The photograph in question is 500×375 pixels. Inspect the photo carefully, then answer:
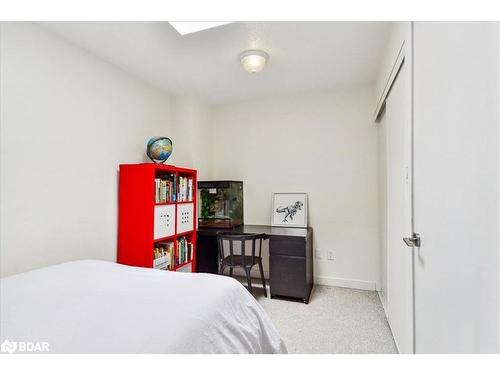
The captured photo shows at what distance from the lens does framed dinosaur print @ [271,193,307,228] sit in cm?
300

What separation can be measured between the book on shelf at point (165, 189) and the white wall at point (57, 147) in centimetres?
41

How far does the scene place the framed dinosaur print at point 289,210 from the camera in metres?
3.00

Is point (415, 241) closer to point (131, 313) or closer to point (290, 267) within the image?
point (131, 313)

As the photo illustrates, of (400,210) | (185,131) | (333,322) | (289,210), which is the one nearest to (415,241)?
(400,210)

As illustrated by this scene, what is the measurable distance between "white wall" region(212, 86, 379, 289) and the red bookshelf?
3.79 ft

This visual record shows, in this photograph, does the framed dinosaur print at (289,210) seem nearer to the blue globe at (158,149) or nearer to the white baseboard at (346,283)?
the white baseboard at (346,283)

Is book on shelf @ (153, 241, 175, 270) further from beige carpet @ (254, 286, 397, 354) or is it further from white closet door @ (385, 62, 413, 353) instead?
white closet door @ (385, 62, 413, 353)

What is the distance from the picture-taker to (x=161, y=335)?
0.83m

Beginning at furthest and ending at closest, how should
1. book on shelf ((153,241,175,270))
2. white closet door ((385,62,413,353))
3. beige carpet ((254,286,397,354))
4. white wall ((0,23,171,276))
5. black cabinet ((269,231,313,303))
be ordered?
black cabinet ((269,231,313,303)), book on shelf ((153,241,175,270)), beige carpet ((254,286,397,354)), white wall ((0,23,171,276)), white closet door ((385,62,413,353))

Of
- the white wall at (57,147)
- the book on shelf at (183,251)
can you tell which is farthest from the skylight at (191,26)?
the book on shelf at (183,251)

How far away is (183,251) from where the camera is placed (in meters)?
2.58

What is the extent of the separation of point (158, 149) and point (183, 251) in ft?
3.53

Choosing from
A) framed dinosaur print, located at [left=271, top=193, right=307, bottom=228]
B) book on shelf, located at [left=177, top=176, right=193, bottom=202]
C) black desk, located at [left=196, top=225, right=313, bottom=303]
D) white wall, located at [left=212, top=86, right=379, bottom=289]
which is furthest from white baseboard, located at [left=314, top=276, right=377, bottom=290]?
book on shelf, located at [left=177, top=176, right=193, bottom=202]

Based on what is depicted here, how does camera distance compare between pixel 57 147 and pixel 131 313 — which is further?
pixel 57 147
